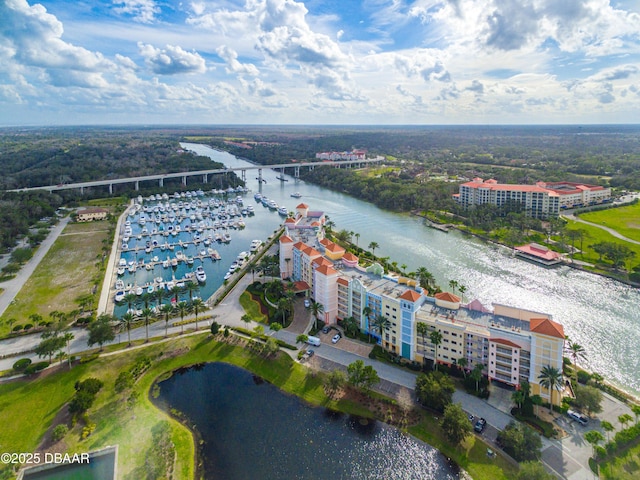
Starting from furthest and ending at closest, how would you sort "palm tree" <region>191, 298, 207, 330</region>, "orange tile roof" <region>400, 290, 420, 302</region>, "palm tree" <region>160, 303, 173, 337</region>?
"palm tree" <region>191, 298, 207, 330</region>, "palm tree" <region>160, 303, 173, 337</region>, "orange tile roof" <region>400, 290, 420, 302</region>

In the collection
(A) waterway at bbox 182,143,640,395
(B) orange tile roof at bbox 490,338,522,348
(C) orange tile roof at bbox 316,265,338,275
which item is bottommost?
(A) waterway at bbox 182,143,640,395

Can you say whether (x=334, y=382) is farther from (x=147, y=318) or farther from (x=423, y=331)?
(x=147, y=318)

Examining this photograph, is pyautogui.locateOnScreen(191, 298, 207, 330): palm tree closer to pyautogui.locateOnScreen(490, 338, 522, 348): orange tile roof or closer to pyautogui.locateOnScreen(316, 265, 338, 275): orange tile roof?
pyautogui.locateOnScreen(316, 265, 338, 275): orange tile roof

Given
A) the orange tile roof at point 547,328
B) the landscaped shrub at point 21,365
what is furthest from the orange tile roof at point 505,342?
the landscaped shrub at point 21,365

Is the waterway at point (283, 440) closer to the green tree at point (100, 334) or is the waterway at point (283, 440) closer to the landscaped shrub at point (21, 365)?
the green tree at point (100, 334)

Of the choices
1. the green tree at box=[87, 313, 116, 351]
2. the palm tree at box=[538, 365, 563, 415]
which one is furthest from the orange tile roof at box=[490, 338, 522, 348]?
the green tree at box=[87, 313, 116, 351]
